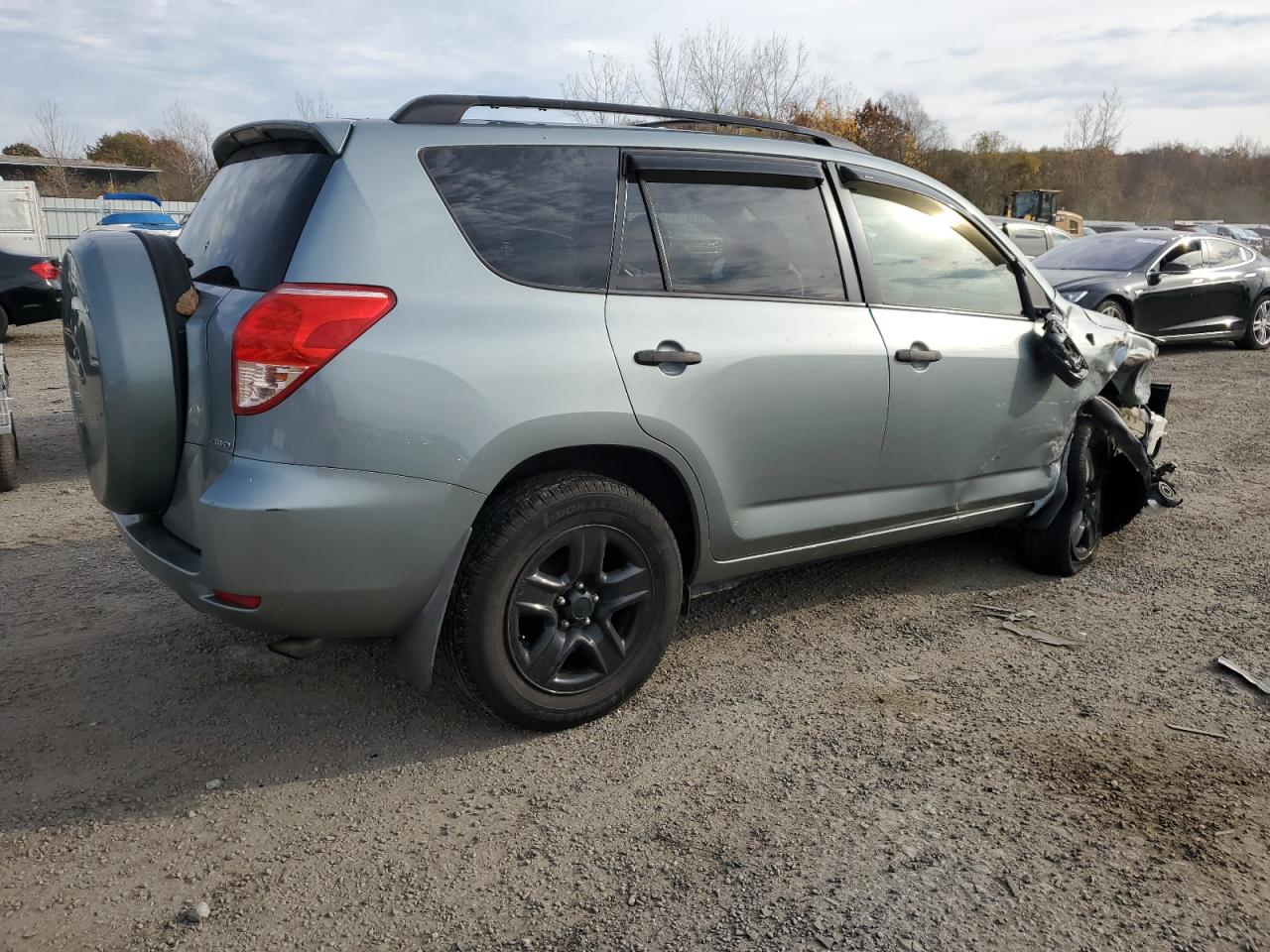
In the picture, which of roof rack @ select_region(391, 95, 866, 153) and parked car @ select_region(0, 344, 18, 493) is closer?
roof rack @ select_region(391, 95, 866, 153)

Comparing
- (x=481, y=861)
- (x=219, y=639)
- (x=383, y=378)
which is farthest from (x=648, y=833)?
(x=219, y=639)

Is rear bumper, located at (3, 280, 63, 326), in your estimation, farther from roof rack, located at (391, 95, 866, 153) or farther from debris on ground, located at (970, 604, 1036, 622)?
debris on ground, located at (970, 604, 1036, 622)

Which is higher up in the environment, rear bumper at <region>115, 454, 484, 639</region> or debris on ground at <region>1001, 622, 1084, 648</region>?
rear bumper at <region>115, 454, 484, 639</region>

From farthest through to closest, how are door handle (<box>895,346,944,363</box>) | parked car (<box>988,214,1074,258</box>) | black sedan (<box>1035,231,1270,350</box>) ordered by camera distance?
parked car (<box>988,214,1074,258</box>), black sedan (<box>1035,231,1270,350</box>), door handle (<box>895,346,944,363</box>)

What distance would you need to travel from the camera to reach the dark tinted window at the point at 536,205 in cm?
290

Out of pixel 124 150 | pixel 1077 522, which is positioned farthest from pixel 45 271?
pixel 124 150

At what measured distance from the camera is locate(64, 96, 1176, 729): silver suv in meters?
2.63

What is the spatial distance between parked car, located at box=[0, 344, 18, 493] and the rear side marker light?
414 centimetres

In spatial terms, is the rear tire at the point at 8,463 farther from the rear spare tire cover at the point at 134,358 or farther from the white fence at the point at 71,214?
the white fence at the point at 71,214

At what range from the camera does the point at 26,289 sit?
12852 mm

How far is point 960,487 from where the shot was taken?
4.09 metres

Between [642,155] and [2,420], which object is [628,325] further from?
[2,420]

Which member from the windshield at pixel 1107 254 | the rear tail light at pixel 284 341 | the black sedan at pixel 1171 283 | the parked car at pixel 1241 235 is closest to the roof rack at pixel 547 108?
the rear tail light at pixel 284 341

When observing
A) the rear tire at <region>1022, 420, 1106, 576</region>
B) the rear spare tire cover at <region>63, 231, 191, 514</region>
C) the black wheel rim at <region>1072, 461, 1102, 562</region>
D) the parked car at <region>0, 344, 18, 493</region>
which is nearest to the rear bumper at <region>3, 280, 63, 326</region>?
the parked car at <region>0, 344, 18, 493</region>
